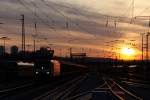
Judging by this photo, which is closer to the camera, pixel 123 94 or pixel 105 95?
pixel 105 95

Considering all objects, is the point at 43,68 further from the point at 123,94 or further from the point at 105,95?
the point at 105,95

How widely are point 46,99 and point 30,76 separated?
5806 centimetres

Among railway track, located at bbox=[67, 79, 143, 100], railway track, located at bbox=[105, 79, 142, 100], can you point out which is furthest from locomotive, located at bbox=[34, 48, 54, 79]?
railway track, located at bbox=[67, 79, 143, 100]

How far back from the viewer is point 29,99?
1208 inches

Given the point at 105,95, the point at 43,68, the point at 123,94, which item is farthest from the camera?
the point at 43,68

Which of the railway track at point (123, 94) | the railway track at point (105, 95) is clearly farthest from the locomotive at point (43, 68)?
the railway track at point (105, 95)

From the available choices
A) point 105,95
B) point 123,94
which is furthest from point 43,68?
point 105,95

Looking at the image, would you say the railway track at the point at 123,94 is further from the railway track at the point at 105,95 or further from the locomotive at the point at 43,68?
the locomotive at the point at 43,68

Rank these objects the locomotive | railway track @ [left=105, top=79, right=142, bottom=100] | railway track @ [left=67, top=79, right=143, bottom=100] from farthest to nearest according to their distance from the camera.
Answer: the locomotive, railway track @ [left=105, top=79, right=142, bottom=100], railway track @ [left=67, top=79, right=143, bottom=100]

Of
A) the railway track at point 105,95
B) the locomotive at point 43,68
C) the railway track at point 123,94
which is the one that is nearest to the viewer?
the railway track at point 105,95

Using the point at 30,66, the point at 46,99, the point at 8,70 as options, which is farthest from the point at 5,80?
the point at 46,99

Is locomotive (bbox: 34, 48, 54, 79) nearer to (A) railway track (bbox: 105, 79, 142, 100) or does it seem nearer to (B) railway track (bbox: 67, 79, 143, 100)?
(A) railway track (bbox: 105, 79, 142, 100)

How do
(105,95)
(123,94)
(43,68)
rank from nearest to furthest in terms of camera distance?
(105,95) < (123,94) < (43,68)

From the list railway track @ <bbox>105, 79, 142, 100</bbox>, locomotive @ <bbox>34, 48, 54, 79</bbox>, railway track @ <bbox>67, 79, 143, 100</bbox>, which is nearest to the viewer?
railway track @ <bbox>67, 79, 143, 100</bbox>
